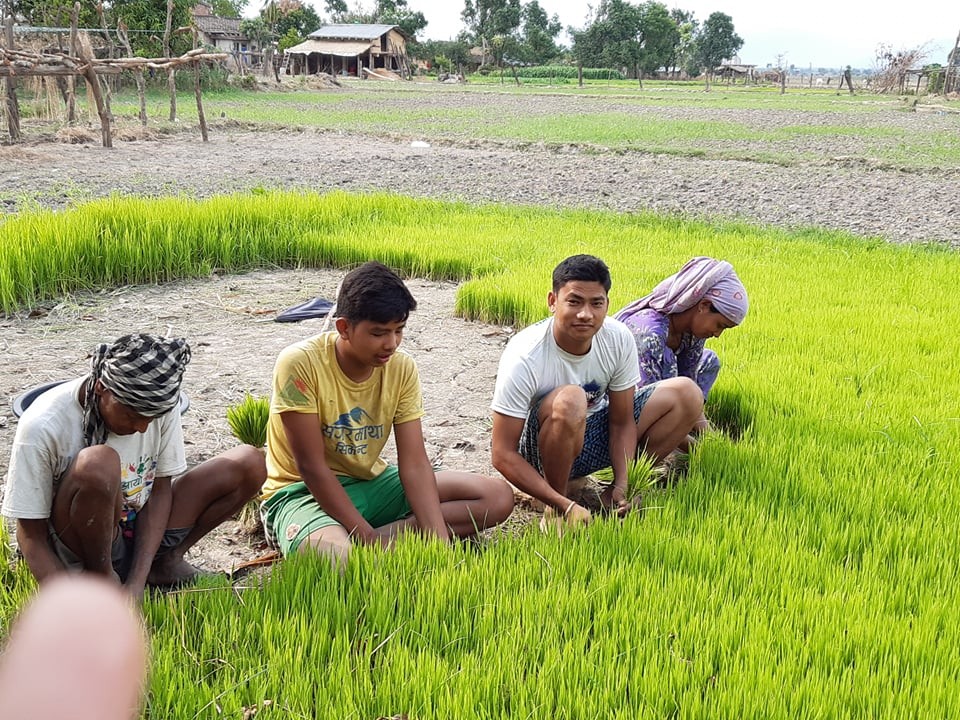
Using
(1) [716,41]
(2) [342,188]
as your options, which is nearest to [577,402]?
(2) [342,188]

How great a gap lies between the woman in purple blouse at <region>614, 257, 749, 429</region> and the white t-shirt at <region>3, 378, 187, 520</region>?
6.11 feet

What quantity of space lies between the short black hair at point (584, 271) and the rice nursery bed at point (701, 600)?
0.78 meters

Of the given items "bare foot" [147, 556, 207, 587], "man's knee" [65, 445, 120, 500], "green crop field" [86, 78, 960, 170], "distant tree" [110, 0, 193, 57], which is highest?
"distant tree" [110, 0, 193, 57]

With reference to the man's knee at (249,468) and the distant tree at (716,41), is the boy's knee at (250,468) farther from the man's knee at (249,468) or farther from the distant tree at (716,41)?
the distant tree at (716,41)

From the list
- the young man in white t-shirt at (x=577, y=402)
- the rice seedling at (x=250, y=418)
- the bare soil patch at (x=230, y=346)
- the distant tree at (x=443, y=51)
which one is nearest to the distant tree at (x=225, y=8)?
the distant tree at (x=443, y=51)

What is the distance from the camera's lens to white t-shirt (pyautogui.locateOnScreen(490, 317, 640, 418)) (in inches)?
119

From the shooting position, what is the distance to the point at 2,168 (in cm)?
1103

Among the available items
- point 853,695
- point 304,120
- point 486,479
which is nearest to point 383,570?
point 486,479

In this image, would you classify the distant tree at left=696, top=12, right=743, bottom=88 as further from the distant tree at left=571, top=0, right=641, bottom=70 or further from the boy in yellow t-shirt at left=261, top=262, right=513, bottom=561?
the boy in yellow t-shirt at left=261, top=262, right=513, bottom=561

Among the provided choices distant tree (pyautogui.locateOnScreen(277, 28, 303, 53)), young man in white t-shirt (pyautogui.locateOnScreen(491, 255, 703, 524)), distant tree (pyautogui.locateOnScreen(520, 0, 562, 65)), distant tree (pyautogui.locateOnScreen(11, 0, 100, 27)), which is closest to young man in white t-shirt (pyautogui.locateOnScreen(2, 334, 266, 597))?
young man in white t-shirt (pyautogui.locateOnScreen(491, 255, 703, 524))

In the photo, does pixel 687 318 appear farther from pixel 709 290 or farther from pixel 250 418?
pixel 250 418

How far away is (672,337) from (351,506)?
1.53 meters

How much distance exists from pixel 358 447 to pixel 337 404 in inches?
7.3

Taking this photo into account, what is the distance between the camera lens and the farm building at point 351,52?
46.1 meters
